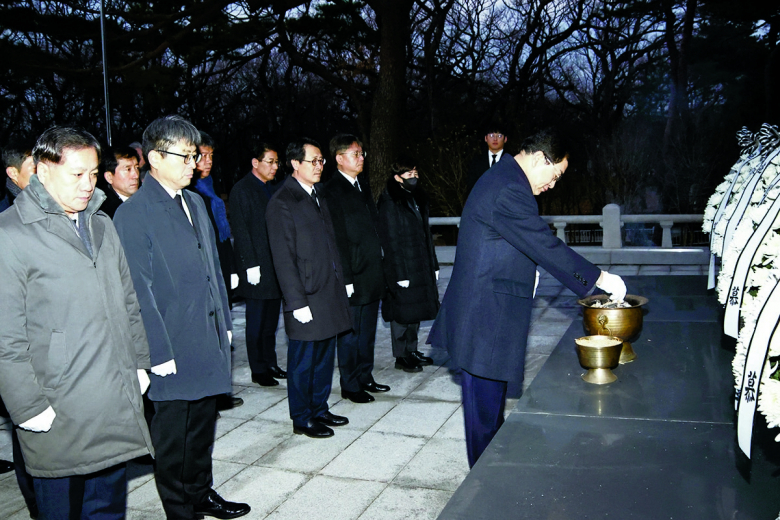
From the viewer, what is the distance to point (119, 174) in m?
4.61

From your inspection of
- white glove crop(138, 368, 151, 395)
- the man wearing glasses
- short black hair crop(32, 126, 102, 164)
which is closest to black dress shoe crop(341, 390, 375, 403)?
white glove crop(138, 368, 151, 395)

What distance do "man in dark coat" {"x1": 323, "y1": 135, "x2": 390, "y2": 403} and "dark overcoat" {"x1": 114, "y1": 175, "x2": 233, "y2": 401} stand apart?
179 cm

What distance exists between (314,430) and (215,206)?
72.7 inches

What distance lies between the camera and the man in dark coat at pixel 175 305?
3.18m

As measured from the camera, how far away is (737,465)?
206cm

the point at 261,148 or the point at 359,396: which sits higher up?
the point at 261,148

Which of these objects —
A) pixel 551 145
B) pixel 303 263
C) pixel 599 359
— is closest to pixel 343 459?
pixel 303 263

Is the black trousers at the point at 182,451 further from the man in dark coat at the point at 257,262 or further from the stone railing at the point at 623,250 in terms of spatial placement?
the stone railing at the point at 623,250

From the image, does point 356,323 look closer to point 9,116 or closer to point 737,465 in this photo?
point 737,465

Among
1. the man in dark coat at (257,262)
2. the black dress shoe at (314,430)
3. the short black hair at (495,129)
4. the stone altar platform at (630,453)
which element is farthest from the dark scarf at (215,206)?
the short black hair at (495,129)

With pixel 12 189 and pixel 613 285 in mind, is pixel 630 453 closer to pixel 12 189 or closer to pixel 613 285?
pixel 613 285

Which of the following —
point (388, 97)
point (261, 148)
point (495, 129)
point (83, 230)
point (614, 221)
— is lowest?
point (614, 221)

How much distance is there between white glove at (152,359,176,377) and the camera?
3.10m

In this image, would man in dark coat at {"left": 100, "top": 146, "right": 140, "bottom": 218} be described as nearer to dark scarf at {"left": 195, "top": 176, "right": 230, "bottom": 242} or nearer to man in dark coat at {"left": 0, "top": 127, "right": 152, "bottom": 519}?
dark scarf at {"left": 195, "top": 176, "right": 230, "bottom": 242}
